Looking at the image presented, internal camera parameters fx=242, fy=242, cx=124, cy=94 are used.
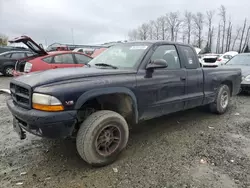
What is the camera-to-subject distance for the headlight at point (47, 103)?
2.81 metres

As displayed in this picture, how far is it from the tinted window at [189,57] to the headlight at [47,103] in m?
2.73

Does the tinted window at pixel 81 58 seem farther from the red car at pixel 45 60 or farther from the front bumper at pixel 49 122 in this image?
the front bumper at pixel 49 122

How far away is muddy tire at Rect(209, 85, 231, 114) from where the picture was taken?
5515 millimetres

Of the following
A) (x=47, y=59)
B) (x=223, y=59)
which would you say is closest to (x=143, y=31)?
(x=223, y=59)

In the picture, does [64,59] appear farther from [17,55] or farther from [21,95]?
[17,55]

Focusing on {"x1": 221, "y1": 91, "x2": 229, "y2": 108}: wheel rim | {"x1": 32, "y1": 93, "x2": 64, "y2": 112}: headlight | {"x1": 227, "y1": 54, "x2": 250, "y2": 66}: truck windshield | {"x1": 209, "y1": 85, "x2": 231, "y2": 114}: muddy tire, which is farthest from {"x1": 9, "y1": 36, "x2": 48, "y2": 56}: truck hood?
{"x1": 227, "y1": 54, "x2": 250, "y2": 66}: truck windshield

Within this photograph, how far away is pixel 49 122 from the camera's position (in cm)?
280

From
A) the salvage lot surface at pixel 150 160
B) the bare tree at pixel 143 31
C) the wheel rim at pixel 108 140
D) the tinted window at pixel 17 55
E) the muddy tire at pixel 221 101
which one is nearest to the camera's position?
the salvage lot surface at pixel 150 160

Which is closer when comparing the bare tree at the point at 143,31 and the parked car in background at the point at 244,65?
the parked car in background at the point at 244,65

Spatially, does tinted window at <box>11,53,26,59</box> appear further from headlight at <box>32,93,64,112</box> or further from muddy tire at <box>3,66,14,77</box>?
headlight at <box>32,93,64,112</box>

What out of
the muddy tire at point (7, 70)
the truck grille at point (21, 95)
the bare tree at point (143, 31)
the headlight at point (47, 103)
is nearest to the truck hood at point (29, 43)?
the truck grille at point (21, 95)

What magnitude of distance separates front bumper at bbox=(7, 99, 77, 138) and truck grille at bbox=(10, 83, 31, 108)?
123 mm

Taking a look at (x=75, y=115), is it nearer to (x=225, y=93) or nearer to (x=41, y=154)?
(x=41, y=154)

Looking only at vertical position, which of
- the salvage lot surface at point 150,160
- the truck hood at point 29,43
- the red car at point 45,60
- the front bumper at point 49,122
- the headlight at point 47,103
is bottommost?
the salvage lot surface at point 150,160
